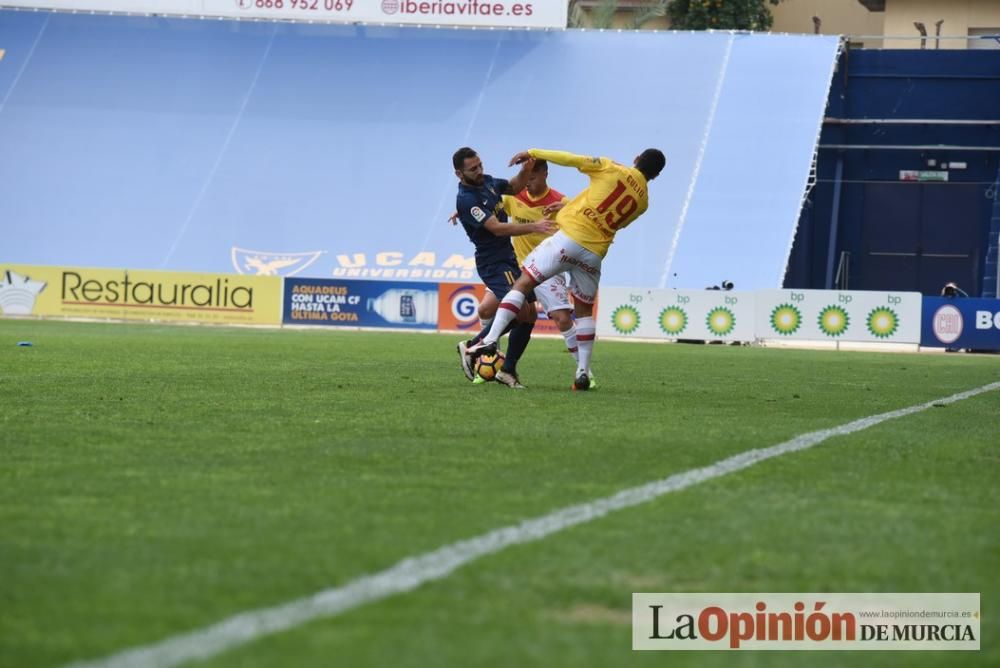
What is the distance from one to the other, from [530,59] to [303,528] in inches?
1342

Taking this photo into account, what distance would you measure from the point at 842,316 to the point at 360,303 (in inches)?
362

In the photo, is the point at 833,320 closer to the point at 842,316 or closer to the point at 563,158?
the point at 842,316

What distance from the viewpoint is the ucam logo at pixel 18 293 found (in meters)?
33.1

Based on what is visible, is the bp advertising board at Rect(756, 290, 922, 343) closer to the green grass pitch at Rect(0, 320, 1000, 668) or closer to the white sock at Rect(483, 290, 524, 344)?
the white sock at Rect(483, 290, 524, 344)

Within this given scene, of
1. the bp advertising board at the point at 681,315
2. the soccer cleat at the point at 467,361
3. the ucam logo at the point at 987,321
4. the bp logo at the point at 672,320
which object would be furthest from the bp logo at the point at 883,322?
the soccer cleat at the point at 467,361

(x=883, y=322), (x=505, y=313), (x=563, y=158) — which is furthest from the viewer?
(x=883, y=322)

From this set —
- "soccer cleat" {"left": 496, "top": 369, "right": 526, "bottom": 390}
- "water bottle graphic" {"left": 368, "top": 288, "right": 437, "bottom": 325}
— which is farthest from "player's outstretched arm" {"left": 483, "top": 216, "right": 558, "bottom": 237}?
"water bottle graphic" {"left": 368, "top": 288, "right": 437, "bottom": 325}

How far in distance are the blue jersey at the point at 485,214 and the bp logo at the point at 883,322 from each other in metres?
17.1

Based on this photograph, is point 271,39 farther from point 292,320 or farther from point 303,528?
point 303,528

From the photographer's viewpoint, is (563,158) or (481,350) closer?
(563,158)

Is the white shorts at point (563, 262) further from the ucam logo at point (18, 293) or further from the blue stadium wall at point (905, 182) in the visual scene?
the blue stadium wall at point (905, 182)

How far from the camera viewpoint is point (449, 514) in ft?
17.5

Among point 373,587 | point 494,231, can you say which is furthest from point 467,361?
point 373,587

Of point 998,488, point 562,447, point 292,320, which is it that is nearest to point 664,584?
point 998,488
